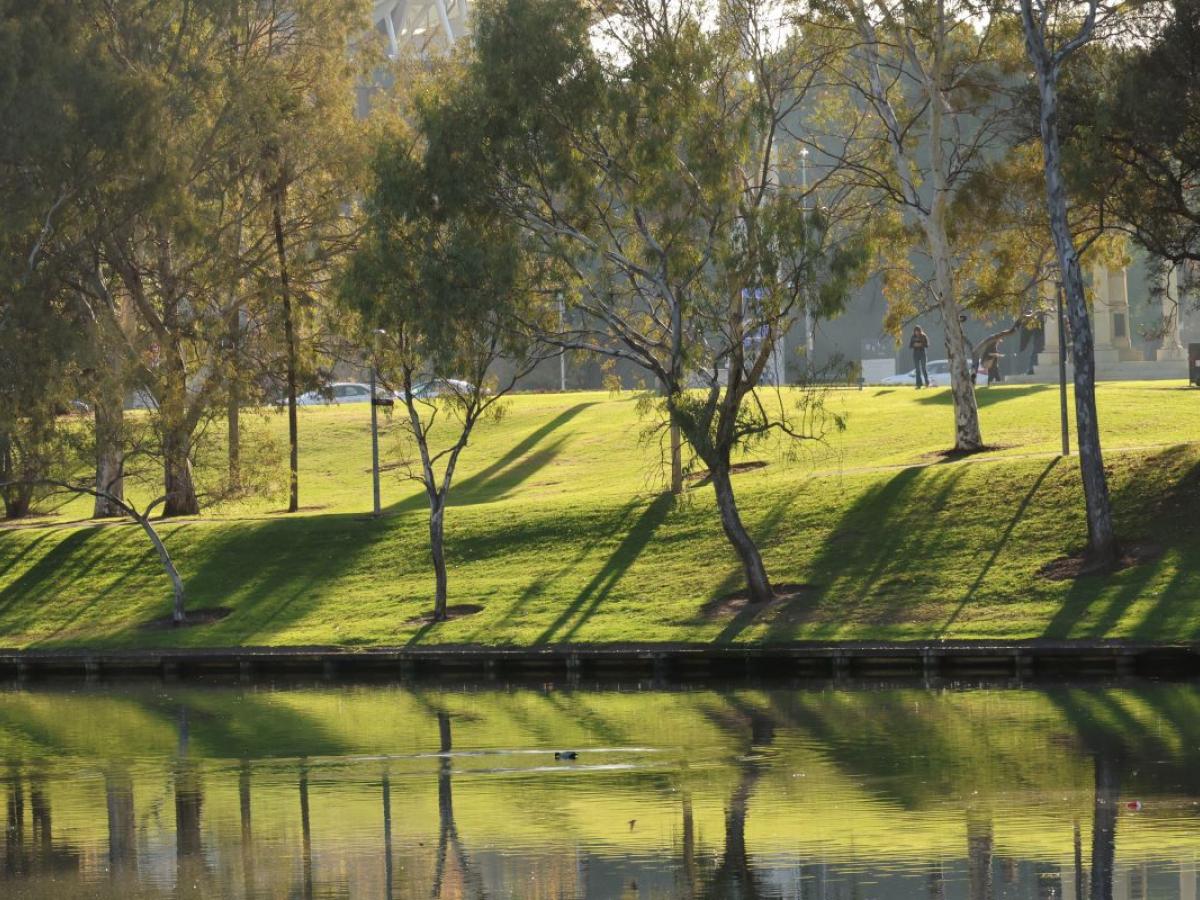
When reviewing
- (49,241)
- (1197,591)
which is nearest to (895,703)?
(1197,591)

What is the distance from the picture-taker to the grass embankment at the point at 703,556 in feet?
117

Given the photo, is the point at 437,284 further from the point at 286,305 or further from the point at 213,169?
the point at 213,169

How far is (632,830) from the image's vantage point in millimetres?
18656

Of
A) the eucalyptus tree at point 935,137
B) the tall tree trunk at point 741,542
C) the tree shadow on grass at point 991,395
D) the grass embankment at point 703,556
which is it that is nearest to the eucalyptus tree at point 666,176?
the tall tree trunk at point 741,542

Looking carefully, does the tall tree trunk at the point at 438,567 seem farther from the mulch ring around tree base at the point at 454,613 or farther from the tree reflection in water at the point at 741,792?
the tree reflection in water at the point at 741,792

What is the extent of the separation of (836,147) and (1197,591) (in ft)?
213

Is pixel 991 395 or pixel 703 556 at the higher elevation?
pixel 991 395

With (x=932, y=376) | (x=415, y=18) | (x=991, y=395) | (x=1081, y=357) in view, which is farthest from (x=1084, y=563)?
(x=415, y=18)

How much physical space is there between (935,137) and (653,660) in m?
17.0

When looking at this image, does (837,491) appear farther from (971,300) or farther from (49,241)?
(49,241)

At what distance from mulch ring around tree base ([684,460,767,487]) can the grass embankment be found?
68 centimetres

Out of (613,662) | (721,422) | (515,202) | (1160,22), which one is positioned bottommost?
(613,662)

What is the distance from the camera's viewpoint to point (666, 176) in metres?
36.9

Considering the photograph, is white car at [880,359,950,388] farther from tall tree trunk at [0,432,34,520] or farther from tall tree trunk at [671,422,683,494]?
tall tree trunk at [0,432,34,520]
